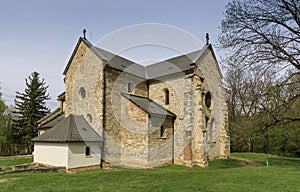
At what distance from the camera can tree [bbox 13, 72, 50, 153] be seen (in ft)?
117

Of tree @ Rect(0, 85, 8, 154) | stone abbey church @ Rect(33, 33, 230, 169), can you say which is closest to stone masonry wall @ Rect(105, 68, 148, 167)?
stone abbey church @ Rect(33, 33, 230, 169)

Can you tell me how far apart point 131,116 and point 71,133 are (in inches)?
183

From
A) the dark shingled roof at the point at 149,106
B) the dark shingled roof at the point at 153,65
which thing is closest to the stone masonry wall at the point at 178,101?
the dark shingled roof at the point at 149,106

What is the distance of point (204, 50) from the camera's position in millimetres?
21562

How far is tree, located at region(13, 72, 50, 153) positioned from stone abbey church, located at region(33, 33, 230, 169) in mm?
15125

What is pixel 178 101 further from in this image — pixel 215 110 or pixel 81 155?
pixel 81 155

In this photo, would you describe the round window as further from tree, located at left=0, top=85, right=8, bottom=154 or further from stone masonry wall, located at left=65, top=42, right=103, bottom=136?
tree, located at left=0, top=85, right=8, bottom=154

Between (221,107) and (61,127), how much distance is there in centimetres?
1489

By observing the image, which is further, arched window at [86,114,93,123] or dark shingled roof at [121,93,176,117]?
arched window at [86,114,93,123]

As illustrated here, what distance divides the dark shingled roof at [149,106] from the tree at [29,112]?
69.7 ft

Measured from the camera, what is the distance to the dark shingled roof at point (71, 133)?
1620 cm

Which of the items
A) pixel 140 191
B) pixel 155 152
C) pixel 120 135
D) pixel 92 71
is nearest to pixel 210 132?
pixel 155 152

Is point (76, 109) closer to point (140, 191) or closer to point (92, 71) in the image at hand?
point (92, 71)

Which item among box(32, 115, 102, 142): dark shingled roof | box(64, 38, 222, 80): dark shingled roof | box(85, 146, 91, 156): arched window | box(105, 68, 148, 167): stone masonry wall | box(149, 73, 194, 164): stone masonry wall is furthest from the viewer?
box(64, 38, 222, 80): dark shingled roof
